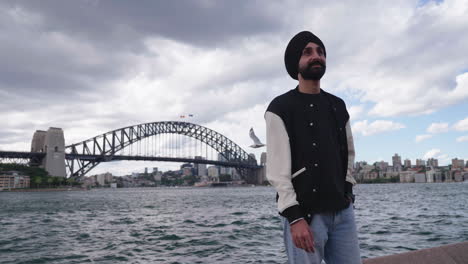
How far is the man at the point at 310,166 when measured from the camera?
196 centimetres

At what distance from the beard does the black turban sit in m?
0.09

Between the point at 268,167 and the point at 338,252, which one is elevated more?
the point at 268,167

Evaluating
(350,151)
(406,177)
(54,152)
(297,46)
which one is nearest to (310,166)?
(350,151)

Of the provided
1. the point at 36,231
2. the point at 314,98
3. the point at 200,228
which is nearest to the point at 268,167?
the point at 314,98

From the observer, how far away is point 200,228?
13.3 metres

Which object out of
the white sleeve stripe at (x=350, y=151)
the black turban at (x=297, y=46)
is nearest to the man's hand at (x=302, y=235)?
the white sleeve stripe at (x=350, y=151)

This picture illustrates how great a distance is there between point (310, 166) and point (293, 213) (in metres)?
0.29

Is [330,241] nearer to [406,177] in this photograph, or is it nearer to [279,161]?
[279,161]

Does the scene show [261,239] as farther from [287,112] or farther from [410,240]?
[287,112]

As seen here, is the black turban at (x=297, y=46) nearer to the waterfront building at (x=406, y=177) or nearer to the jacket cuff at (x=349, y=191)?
the jacket cuff at (x=349, y=191)

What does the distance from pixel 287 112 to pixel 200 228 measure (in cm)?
1190

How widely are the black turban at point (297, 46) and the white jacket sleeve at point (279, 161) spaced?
1.25ft

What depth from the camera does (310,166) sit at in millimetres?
2033

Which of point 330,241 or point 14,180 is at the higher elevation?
point 330,241
